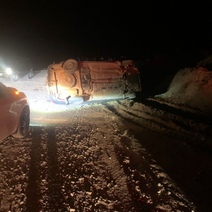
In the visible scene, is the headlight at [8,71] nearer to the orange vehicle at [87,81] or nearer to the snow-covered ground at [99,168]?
the orange vehicle at [87,81]

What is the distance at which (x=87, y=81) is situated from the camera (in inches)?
468

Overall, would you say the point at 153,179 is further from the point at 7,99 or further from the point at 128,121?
the point at 128,121

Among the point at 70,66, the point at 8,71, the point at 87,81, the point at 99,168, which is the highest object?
the point at 8,71

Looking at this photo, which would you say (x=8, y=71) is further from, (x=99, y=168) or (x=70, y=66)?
(x=99, y=168)

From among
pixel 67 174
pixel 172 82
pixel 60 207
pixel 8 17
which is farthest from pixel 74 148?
pixel 8 17

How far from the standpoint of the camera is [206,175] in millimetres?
6008

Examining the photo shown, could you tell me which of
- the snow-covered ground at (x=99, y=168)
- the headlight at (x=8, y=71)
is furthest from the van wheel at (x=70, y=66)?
the headlight at (x=8, y=71)

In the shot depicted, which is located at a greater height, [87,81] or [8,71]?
[8,71]

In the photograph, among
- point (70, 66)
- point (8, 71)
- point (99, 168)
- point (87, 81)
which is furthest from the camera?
point (8, 71)

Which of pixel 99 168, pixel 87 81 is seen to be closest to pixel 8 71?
pixel 87 81

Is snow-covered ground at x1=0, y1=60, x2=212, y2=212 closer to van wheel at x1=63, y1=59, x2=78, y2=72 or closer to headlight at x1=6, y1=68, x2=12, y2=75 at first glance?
van wheel at x1=63, y1=59, x2=78, y2=72

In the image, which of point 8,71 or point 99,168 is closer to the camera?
point 99,168

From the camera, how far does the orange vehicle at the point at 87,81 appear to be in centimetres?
1177

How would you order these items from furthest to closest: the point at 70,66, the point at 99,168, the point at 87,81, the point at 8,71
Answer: the point at 8,71
the point at 87,81
the point at 70,66
the point at 99,168
